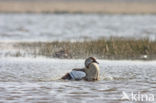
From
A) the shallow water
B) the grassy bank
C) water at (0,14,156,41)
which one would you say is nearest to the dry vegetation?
water at (0,14,156,41)

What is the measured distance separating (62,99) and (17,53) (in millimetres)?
10485

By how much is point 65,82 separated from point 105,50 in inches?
308

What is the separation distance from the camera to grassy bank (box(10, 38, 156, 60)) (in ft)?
71.8

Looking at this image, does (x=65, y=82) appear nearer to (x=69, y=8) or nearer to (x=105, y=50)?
(x=105, y=50)

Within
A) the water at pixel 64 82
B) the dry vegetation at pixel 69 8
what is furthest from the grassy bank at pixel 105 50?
the dry vegetation at pixel 69 8

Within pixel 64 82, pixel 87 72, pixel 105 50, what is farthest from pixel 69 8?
pixel 64 82

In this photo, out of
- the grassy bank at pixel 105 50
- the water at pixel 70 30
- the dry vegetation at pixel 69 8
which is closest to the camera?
the grassy bank at pixel 105 50

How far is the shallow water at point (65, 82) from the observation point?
1254 cm

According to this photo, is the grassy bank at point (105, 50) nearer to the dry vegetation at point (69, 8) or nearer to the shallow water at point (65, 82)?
the shallow water at point (65, 82)

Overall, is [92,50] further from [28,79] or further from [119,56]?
[28,79]

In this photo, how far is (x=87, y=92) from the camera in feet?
43.5

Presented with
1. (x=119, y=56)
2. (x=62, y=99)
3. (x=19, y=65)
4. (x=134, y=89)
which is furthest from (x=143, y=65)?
(x=62, y=99)

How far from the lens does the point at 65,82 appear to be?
14945mm

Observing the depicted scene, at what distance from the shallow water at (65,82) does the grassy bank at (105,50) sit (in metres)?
1.20
